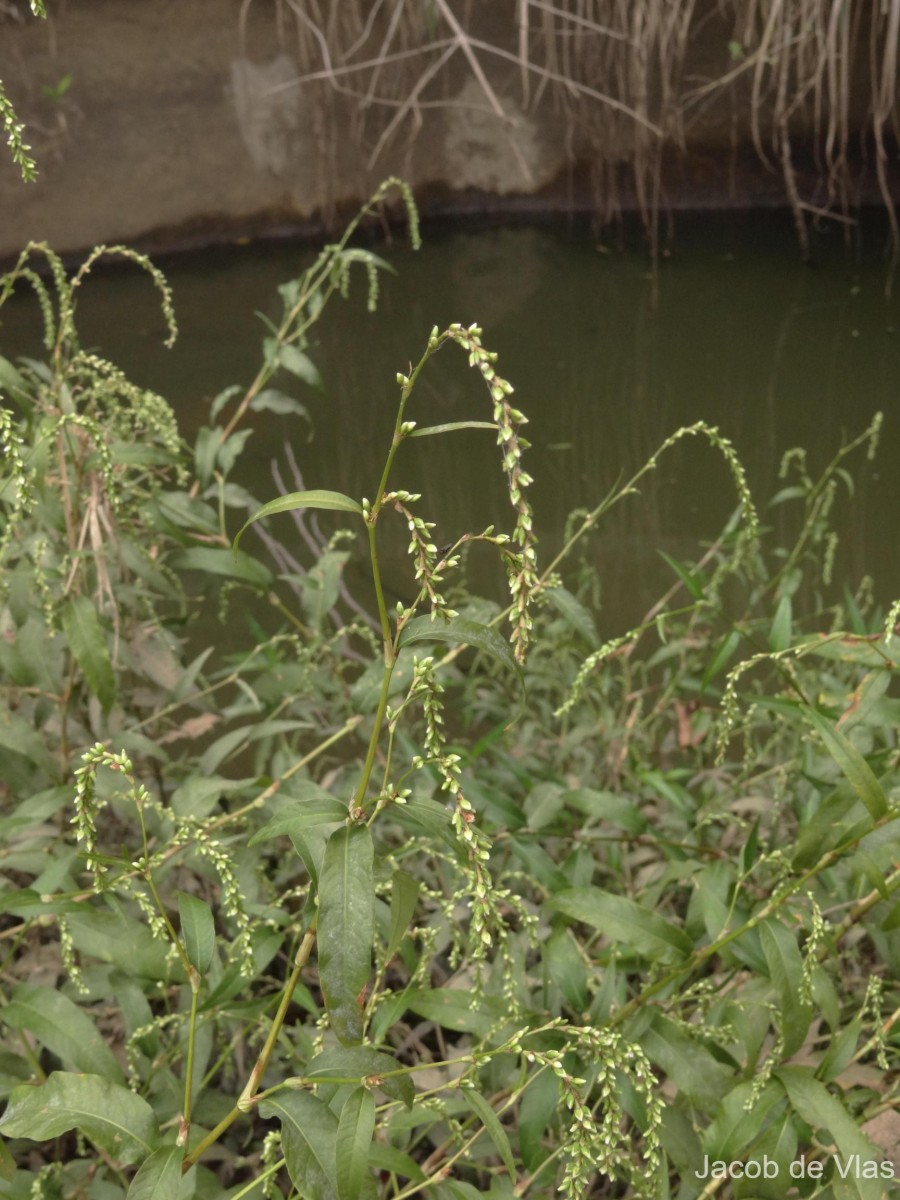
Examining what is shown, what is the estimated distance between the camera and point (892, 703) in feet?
3.34

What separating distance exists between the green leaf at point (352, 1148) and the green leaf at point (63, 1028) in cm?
30

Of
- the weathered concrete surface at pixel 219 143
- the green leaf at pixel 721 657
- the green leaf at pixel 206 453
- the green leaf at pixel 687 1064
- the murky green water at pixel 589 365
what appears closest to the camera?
the green leaf at pixel 687 1064

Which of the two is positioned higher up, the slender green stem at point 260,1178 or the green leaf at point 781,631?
the green leaf at point 781,631

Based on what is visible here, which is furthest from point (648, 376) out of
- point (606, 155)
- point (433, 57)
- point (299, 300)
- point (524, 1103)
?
point (524, 1103)

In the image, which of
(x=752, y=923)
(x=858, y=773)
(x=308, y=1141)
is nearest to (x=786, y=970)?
(x=752, y=923)

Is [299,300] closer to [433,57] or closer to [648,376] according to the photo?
[648,376]

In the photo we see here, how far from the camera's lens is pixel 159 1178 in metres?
0.63

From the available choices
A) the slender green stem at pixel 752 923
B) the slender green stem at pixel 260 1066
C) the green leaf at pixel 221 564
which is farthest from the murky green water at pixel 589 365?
the slender green stem at pixel 260 1066

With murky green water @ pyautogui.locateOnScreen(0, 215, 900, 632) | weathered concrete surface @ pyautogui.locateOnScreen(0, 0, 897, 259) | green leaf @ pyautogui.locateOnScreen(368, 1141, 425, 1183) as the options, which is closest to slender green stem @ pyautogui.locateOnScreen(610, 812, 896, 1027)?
green leaf @ pyautogui.locateOnScreen(368, 1141, 425, 1183)

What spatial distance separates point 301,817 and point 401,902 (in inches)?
3.5

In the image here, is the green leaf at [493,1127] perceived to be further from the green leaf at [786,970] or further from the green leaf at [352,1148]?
the green leaf at [786,970]

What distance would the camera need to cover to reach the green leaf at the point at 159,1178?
622mm

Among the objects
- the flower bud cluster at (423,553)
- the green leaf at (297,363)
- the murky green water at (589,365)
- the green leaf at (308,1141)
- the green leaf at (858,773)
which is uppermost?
the flower bud cluster at (423,553)

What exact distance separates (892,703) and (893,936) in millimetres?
194
